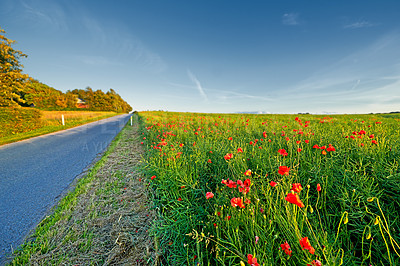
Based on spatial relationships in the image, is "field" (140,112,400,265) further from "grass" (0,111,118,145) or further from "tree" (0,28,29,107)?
"tree" (0,28,29,107)

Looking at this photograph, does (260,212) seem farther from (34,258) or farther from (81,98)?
(81,98)

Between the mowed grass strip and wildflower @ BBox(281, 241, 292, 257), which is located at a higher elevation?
wildflower @ BBox(281, 241, 292, 257)

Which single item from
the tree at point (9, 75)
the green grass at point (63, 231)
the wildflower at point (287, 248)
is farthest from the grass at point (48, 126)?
the wildflower at point (287, 248)

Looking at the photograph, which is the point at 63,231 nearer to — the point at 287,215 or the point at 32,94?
the point at 287,215

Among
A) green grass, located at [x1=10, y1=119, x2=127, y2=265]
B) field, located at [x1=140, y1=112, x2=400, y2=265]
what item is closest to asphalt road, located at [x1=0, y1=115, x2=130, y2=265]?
green grass, located at [x1=10, y1=119, x2=127, y2=265]

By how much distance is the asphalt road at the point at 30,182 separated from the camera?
2141 mm

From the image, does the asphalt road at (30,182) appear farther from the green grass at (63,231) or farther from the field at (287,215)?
the field at (287,215)

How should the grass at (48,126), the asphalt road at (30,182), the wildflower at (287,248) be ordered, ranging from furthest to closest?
the grass at (48,126) → the asphalt road at (30,182) → the wildflower at (287,248)

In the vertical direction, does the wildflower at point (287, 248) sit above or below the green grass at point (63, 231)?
above

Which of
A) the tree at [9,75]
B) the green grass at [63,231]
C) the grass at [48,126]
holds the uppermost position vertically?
the tree at [9,75]

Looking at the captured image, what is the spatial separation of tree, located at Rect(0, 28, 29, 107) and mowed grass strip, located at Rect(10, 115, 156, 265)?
1637 centimetres

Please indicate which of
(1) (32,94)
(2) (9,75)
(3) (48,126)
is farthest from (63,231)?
(1) (32,94)

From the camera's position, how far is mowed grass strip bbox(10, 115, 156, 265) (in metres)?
1.69

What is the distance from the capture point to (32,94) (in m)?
38.5
